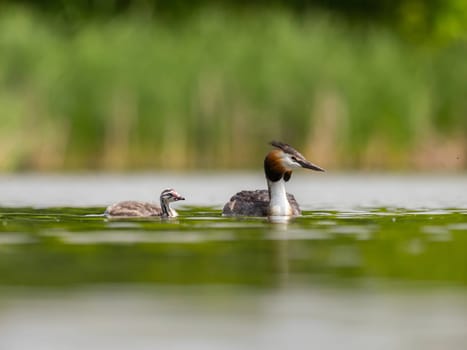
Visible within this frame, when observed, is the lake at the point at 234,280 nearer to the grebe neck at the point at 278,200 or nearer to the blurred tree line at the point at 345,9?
the grebe neck at the point at 278,200

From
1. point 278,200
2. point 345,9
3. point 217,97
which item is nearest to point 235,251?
point 278,200

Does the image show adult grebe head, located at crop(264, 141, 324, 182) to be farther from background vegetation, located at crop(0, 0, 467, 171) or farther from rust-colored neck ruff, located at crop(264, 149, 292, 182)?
background vegetation, located at crop(0, 0, 467, 171)

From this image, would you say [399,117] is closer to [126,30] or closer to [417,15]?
[126,30]

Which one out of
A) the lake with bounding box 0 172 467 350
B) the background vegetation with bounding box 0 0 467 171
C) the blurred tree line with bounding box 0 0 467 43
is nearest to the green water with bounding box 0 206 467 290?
the lake with bounding box 0 172 467 350

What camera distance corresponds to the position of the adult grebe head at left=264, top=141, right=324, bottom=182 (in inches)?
611

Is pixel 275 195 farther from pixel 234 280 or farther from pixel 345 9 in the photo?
pixel 345 9

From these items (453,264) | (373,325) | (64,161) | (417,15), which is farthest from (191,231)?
(417,15)

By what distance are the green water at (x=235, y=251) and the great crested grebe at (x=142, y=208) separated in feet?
0.84

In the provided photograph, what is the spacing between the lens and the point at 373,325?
694 cm

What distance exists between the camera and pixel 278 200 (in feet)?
50.5

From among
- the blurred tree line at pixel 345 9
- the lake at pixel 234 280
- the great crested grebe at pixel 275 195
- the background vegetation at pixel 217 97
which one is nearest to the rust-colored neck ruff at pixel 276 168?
the great crested grebe at pixel 275 195

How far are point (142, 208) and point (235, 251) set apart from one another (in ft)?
17.0

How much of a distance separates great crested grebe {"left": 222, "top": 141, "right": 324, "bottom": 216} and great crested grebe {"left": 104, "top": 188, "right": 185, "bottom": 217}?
26.0 inches

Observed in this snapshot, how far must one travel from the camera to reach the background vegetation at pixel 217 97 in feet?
91.4
